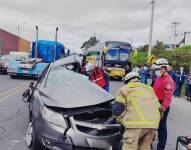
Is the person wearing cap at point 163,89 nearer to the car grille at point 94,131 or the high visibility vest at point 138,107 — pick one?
the car grille at point 94,131

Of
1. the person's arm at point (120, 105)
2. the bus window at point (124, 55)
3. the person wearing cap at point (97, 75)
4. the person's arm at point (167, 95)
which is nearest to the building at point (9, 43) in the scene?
the bus window at point (124, 55)

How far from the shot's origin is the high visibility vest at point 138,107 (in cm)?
595

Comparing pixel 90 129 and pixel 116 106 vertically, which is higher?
pixel 116 106

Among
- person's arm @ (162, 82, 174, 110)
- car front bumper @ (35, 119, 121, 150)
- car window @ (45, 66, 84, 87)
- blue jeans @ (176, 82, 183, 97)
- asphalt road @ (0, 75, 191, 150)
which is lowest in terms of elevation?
blue jeans @ (176, 82, 183, 97)

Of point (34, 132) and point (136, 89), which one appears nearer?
point (136, 89)

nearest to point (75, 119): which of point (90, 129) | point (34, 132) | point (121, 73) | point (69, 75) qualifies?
point (90, 129)

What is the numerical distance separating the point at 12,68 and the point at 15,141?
18016mm

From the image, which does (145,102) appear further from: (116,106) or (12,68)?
(12,68)

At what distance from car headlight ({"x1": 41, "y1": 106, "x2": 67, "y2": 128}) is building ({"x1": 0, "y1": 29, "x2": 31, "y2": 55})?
46663mm

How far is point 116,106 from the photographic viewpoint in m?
6.14

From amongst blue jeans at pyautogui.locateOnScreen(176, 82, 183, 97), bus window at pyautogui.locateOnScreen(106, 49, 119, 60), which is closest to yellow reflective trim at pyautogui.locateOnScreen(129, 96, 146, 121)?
blue jeans at pyautogui.locateOnScreen(176, 82, 183, 97)

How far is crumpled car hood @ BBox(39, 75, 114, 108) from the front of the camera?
6922 mm

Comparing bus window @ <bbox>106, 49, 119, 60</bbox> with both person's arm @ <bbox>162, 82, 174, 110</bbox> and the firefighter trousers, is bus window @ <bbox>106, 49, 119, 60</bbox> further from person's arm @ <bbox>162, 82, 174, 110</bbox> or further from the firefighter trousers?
the firefighter trousers

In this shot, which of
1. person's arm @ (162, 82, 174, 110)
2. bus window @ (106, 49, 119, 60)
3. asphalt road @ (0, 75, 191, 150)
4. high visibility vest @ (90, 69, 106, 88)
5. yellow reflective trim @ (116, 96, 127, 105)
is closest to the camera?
yellow reflective trim @ (116, 96, 127, 105)
